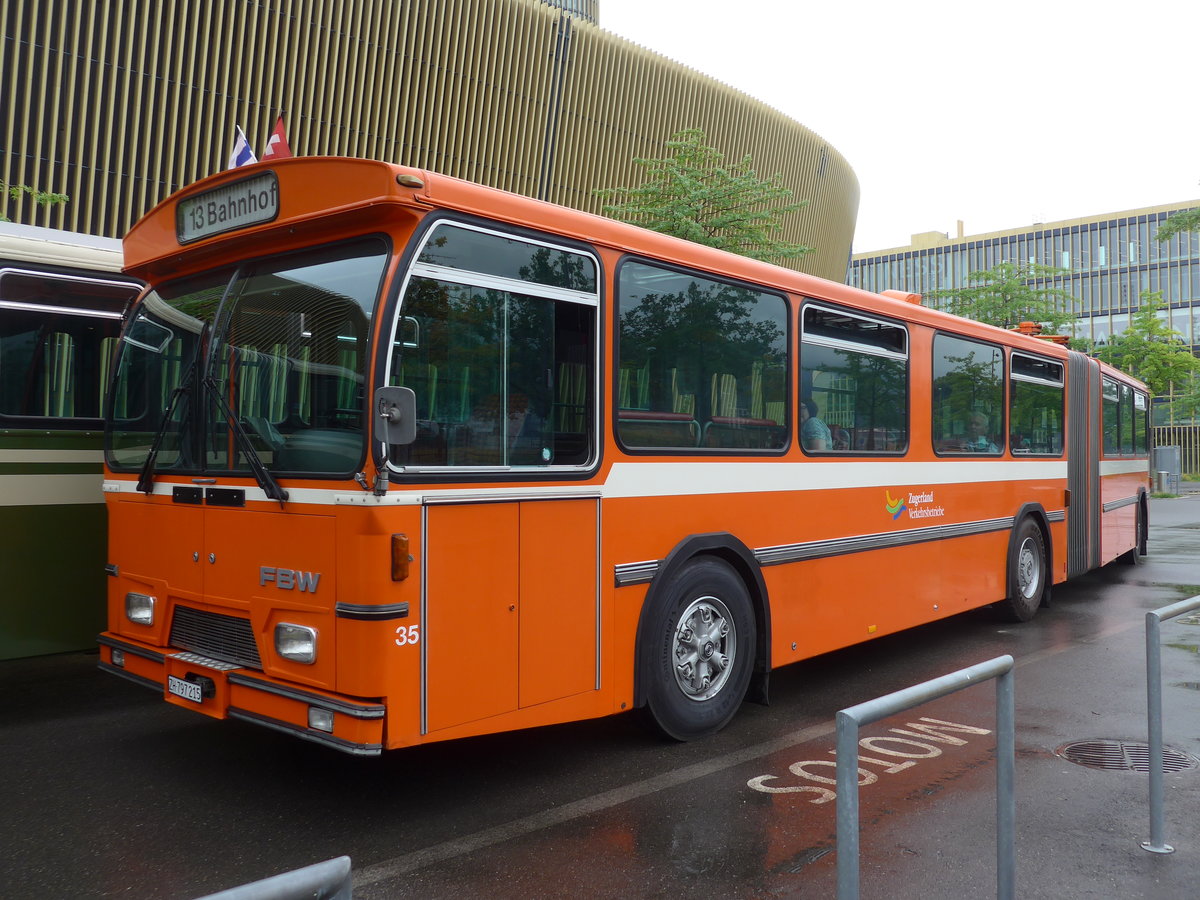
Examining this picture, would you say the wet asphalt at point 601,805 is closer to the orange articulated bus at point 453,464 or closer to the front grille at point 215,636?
the orange articulated bus at point 453,464

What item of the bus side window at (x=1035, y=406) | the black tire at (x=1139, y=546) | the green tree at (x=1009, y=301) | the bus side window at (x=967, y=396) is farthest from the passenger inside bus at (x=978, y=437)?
the green tree at (x=1009, y=301)

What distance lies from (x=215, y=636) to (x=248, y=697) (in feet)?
1.54

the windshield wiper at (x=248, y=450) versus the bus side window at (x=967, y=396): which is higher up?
the bus side window at (x=967, y=396)

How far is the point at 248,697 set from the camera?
4.48 metres

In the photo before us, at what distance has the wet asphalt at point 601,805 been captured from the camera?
3.97m

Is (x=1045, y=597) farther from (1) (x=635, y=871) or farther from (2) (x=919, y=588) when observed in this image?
(1) (x=635, y=871)

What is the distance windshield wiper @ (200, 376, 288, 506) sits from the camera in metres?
4.41

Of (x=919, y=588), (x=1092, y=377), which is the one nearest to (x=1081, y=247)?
(x=1092, y=377)

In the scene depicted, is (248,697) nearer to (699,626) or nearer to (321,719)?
Answer: (321,719)

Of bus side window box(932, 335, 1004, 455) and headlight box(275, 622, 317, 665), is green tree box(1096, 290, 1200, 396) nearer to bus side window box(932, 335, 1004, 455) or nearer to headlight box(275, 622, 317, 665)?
bus side window box(932, 335, 1004, 455)

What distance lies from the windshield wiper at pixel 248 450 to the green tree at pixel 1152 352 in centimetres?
4340

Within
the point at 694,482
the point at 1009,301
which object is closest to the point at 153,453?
the point at 694,482

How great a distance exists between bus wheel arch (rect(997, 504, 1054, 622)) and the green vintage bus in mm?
7891

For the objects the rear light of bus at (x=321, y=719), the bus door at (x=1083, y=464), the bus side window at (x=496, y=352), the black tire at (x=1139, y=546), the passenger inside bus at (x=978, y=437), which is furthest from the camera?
the black tire at (x=1139, y=546)
